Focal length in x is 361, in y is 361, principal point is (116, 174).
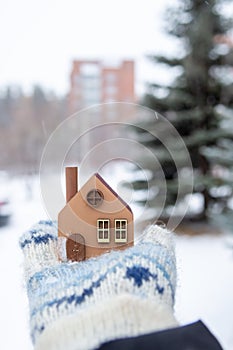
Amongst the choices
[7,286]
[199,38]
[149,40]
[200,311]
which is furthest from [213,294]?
[199,38]

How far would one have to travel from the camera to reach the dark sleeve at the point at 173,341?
12.9 inches

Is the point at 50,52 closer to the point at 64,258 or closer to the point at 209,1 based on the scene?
the point at 209,1

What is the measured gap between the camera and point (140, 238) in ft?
1.62

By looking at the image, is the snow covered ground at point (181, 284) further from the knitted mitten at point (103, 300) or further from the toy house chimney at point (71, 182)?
the knitted mitten at point (103, 300)

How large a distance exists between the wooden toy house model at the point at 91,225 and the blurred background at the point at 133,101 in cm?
25

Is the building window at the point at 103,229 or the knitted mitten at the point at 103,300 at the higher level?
the building window at the point at 103,229

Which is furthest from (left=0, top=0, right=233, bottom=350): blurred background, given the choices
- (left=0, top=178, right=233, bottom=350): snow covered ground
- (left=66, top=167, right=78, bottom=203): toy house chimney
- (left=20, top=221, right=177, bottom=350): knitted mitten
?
(left=20, top=221, right=177, bottom=350): knitted mitten

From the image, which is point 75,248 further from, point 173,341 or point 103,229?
point 173,341

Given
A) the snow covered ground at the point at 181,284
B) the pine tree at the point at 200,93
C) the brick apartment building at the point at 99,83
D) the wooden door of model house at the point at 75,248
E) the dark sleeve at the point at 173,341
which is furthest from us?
the pine tree at the point at 200,93

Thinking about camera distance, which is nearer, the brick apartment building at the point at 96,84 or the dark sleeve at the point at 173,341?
the dark sleeve at the point at 173,341

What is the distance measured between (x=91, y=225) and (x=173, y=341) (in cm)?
18

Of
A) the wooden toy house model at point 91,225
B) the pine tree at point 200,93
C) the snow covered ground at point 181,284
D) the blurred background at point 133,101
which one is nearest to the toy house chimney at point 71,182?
the wooden toy house model at point 91,225

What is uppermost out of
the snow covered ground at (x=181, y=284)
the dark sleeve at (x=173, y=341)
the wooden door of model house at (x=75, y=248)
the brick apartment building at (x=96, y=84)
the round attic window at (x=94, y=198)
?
the brick apartment building at (x=96, y=84)

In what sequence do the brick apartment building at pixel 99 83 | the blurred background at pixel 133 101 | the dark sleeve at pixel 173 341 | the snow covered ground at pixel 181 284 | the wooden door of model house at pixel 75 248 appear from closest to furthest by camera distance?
the dark sleeve at pixel 173 341
the wooden door of model house at pixel 75 248
the snow covered ground at pixel 181 284
the blurred background at pixel 133 101
the brick apartment building at pixel 99 83
